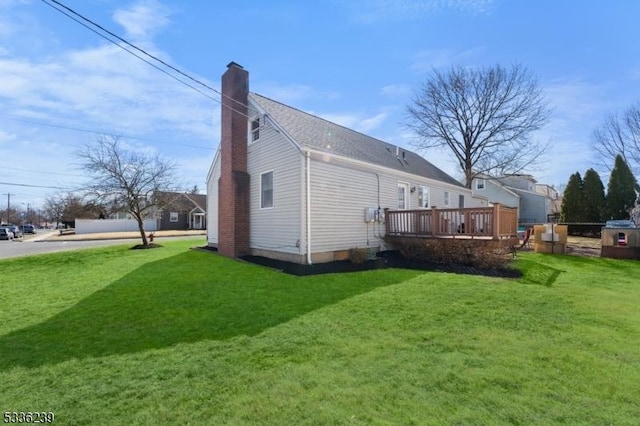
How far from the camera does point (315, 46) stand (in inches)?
398

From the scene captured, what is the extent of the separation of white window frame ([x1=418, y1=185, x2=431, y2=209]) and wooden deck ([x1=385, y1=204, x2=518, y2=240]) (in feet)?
11.0

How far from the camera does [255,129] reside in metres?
12.1

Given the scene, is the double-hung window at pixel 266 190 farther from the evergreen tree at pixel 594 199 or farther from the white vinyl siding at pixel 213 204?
the evergreen tree at pixel 594 199

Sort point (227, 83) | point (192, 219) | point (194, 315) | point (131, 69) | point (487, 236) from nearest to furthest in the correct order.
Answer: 1. point (194, 315)
2. point (131, 69)
3. point (487, 236)
4. point (227, 83)
5. point (192, 219)

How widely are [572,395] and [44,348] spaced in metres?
5.78

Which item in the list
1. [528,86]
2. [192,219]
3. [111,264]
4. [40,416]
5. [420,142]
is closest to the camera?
[40,416]

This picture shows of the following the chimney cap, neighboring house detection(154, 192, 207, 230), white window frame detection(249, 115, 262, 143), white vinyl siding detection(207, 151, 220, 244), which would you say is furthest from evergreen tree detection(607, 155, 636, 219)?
neighboring house detection(154, 192, 207, 230)

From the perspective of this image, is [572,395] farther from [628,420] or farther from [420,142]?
[420,142]

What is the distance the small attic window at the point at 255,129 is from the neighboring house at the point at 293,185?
0.04m

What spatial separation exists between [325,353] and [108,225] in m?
43.0

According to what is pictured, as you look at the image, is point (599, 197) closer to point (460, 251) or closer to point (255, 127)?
point (460, 251)

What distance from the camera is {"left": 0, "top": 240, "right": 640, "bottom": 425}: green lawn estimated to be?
2607 mm

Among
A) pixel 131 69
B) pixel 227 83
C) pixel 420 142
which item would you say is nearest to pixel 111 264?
pixel 131 69

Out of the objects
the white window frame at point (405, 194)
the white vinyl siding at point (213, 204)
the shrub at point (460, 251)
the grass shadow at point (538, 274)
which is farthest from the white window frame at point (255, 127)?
the grass shadow at point (538, 274)
